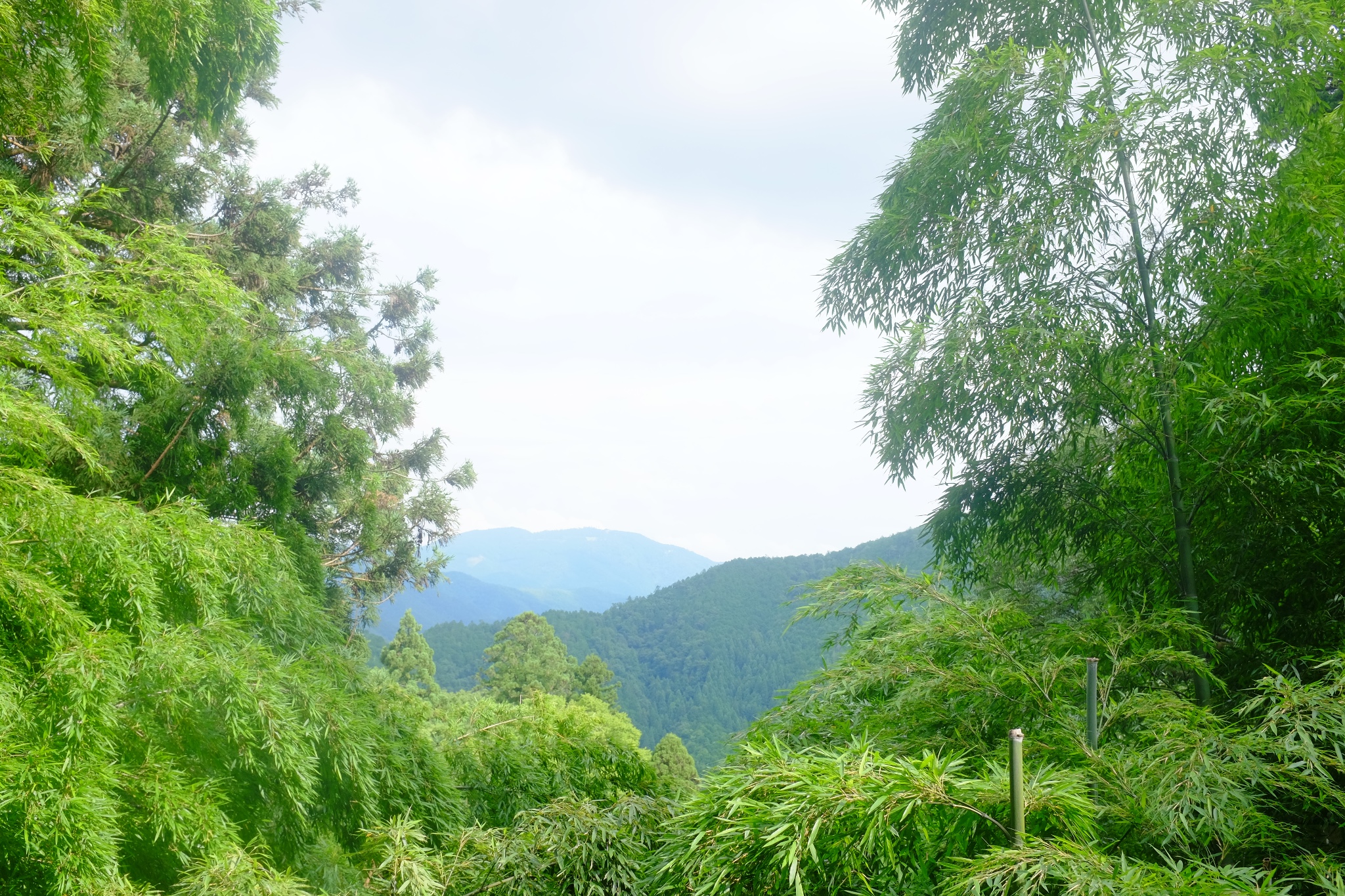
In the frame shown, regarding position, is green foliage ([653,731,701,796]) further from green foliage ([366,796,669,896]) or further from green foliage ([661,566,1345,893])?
green foliage ([661,566,1345,893])

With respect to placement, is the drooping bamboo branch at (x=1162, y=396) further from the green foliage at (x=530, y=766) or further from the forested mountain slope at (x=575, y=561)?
the forested mountain slope at (x=575, y=561)

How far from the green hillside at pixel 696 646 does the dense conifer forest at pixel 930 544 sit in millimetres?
20117

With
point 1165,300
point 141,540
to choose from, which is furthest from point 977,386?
point 141,540

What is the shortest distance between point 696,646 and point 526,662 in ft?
55.7

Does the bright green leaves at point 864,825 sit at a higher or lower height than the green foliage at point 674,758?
higher

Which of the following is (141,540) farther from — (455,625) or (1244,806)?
(455,625)

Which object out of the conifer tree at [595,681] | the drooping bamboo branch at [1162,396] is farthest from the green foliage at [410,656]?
the drooping bamboo branch at [1162,396]

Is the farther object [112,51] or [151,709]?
[112,51]

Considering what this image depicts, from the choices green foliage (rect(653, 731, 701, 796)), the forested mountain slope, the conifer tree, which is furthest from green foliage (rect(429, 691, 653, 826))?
the forested mountain slope

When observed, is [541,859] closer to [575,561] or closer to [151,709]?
[151,709]

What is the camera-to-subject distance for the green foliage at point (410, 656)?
552 inches

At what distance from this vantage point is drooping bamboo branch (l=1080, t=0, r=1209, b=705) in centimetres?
262

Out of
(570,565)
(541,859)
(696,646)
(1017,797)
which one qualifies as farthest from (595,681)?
(570,565)

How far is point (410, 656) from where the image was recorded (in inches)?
555
